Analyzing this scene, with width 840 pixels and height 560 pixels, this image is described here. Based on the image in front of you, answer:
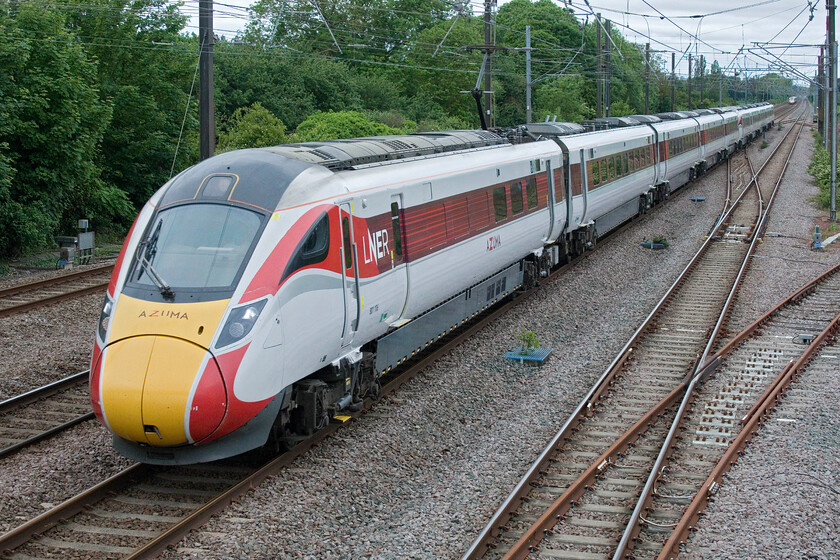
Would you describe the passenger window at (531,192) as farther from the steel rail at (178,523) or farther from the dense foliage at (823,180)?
the dense foliage at (823,180)

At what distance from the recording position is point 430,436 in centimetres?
1066

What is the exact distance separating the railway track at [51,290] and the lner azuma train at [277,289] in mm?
6905

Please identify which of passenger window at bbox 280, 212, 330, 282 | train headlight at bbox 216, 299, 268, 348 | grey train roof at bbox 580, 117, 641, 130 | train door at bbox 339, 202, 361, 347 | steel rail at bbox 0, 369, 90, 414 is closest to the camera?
train headlight at bbox 216, 299, 268, 348

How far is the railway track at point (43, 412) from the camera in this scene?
10070 mm

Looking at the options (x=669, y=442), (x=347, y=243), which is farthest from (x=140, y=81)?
(x=669, y=442)

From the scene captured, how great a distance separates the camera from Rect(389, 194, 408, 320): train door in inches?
433

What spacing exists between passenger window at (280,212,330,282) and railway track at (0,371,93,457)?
3664mm

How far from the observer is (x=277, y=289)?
8.48 m

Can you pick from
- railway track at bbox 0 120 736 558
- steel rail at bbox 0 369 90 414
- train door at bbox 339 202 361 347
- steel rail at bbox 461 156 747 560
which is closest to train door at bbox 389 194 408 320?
train door at bbox 339 202 361 347

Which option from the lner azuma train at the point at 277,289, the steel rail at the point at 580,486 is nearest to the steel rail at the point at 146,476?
the lner azuma train at the point at 277,289

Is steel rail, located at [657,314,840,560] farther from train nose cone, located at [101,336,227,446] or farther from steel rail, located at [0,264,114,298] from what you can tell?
Result: steel rail, located at [0,264,114,298]

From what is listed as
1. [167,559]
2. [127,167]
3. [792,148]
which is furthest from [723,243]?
[792,148]

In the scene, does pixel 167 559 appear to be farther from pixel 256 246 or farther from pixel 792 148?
pixel 792 148

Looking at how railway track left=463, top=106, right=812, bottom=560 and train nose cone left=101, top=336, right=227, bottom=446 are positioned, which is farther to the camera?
railway track left=463, top=106, right=812, bottom=560
